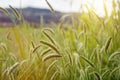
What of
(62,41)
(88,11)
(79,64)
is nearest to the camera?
(79,64)

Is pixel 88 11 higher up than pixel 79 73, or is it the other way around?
pixel 88 11

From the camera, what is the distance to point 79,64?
2904 millimetres

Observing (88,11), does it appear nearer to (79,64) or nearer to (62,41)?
(62,41)

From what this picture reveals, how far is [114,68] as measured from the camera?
9.63ft

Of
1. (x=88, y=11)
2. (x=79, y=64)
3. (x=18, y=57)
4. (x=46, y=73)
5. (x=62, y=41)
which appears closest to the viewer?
(x=46, y=73)

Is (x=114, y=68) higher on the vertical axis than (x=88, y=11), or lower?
lower

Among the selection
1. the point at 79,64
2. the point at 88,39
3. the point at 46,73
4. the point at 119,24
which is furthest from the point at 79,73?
the point at 119,24

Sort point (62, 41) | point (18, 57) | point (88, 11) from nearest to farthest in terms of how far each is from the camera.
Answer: point (18, 57) → point (62, 41) → point (88, 11)

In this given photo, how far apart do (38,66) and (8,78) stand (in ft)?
0.76

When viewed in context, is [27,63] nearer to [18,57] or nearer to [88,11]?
[18,57]

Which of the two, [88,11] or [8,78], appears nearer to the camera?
[8,78]

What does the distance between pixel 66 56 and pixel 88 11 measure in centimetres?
75

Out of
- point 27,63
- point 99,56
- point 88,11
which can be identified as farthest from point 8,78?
point 88,11

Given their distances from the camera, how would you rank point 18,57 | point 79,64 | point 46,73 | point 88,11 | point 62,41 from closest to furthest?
1. point 46,73
2. point 79,64
3. point 18,57
4. point 62,41
5. point 88,11
